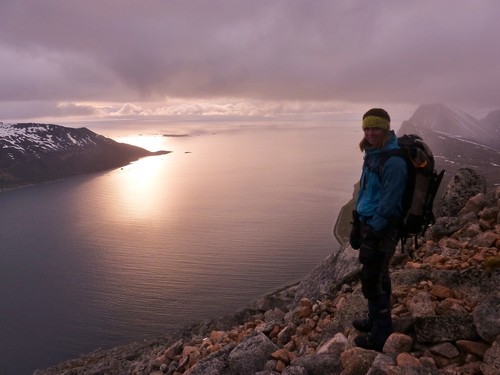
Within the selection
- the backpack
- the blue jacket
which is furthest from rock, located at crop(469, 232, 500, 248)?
the blue jacket

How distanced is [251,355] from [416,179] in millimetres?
5853

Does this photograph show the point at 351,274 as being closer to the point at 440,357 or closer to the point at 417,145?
the point at 440,357

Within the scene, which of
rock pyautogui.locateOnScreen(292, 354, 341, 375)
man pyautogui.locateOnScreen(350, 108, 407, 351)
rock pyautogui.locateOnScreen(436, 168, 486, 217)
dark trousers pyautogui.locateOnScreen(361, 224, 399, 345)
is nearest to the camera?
man pyautogui.locateOnScreen(350, 108, 407, 351)

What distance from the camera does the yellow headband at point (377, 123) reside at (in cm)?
675

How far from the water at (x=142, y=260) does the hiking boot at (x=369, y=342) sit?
→ 4756 cm

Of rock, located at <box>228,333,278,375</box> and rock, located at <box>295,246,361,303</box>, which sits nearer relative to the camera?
rock, located at <box>228,333,278,375</box>

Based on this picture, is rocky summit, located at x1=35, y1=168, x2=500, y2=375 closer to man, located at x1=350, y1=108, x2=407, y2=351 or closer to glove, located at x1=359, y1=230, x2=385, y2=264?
man, located at x1=350, y1=108, x2=407, y2=351

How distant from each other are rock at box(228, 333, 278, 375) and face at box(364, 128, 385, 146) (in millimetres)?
5791

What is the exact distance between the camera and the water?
2141 inches

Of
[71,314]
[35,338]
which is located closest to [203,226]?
[71,314]

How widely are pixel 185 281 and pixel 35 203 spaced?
126178 millimetres

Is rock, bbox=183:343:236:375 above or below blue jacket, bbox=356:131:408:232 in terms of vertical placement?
below

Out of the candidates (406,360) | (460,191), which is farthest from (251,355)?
(460,191)

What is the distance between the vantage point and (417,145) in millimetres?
6520
